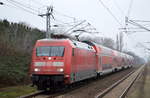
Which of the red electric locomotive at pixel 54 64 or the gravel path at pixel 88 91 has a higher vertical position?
the red electric locomotive at pixel 54 64

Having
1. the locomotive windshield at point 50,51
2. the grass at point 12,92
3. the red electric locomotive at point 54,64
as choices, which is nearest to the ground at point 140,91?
the red electric locomotive at point 54,64

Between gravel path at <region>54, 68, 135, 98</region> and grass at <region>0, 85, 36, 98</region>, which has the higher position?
grass at <region>0, 85, 36, 98</region>

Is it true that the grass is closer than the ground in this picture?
Yes

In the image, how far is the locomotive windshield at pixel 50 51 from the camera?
15047mm

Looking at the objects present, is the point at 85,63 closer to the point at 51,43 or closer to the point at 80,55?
the point at 80,55

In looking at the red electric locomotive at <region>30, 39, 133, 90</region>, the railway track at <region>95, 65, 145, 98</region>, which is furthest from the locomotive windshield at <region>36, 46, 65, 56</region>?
the railway track at <region>95, 65, 145, 98</region>

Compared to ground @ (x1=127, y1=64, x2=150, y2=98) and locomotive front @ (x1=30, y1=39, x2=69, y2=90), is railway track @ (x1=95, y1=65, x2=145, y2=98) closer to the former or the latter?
ground @ (x1=127, y1=64, x2=150, y2=98)

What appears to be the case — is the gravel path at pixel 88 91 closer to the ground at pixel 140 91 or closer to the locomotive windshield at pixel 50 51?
the ground at pixel 140 91

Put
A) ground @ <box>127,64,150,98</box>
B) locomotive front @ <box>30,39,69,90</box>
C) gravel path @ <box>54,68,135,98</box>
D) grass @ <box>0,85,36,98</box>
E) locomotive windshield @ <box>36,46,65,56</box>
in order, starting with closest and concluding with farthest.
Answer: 1. grass @ <box>0,85,36,98</box>
2. gravel path @ <box>54,68,135,98</box>
3. locomotive front @ <box>30,39,69,90</box>
4. locomotive windshield @ <box>36,46,65,56</box>
5. ground @ <box>127,64,150,98</box>

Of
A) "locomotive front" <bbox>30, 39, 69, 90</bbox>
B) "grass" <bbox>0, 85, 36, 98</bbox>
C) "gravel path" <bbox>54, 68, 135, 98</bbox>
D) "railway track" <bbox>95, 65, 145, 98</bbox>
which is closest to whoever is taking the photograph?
"grass" <bbox>0, 85, 36, 98</bbox>

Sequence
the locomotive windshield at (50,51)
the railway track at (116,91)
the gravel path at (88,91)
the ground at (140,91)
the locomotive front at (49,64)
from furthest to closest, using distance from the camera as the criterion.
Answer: the ground at (140,91) < the locomotive windshield at (50,51) < the railway track at (116,91) < the locomotive front at (49,64) < the gravel path at (88,91)

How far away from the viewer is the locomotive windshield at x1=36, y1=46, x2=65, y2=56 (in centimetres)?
1505

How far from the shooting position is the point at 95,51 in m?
23.7

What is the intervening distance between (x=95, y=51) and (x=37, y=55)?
9.45 metres
